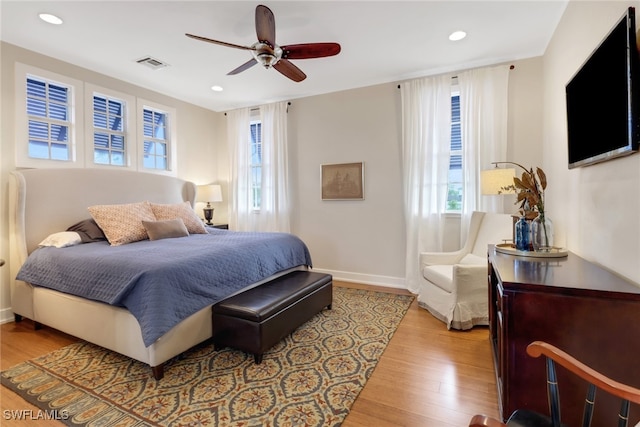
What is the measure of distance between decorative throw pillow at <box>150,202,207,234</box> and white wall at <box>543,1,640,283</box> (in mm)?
3520

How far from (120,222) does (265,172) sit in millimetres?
2146

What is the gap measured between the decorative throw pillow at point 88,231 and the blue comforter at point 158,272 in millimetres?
212

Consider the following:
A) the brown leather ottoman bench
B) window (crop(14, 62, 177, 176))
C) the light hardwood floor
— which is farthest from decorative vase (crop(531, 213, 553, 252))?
window (crop(14, 62, 177, 176))

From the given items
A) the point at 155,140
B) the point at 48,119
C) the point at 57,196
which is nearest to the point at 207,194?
the point at 155,140

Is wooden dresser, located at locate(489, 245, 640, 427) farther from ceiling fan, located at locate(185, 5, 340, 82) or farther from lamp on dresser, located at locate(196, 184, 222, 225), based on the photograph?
lamp on dresser, located at locate(196, 184, 222, 225)

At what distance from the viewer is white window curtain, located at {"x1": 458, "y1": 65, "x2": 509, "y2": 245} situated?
3297 mm

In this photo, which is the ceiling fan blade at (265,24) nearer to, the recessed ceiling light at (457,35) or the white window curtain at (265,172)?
the recessed ceiling light at (457,35)

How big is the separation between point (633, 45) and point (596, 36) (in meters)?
0.62

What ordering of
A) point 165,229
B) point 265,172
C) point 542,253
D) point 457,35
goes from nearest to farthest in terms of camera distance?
point 542,253
point 457,35
point 165,229
point 265,172

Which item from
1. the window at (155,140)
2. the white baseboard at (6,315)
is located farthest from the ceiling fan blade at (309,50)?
the white baseboard at (6,315)

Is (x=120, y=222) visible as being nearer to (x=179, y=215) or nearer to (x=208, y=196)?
(x=179, y=215)

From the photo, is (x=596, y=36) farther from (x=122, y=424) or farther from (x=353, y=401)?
(x=122, y=424)

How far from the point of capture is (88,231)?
9.91 feet

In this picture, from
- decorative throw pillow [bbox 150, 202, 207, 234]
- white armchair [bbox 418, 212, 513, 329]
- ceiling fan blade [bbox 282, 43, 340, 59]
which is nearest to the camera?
ceiling fan blade [bbox 282, 43, 340, 59]
